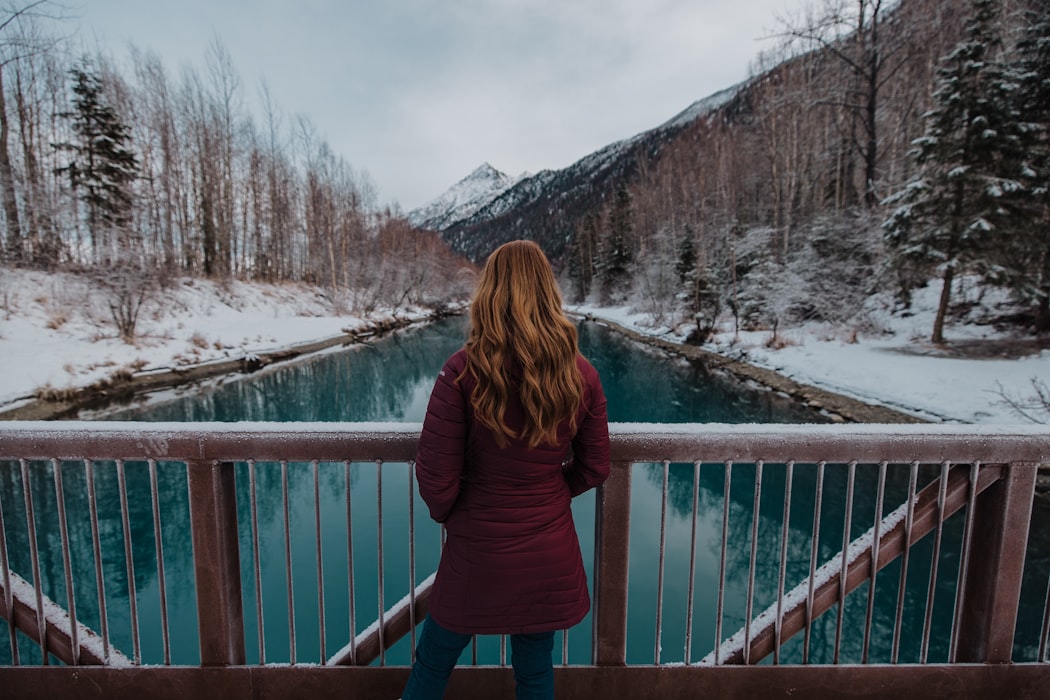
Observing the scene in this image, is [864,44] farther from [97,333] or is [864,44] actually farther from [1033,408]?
[97,333]

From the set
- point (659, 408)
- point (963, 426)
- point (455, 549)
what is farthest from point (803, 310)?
point (455, 549)

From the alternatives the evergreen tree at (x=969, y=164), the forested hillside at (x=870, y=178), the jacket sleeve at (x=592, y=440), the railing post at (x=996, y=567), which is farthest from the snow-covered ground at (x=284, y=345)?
the jacket sleeve at (x=592, y=440)

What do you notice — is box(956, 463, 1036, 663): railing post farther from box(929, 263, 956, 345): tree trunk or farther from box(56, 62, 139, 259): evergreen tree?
box(56, 62, 139, 259): evergreen tree

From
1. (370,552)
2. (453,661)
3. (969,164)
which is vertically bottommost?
(370,552)

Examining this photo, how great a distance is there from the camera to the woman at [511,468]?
1.35m

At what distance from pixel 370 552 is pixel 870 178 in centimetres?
2393

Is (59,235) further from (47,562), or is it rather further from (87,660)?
(87,660)

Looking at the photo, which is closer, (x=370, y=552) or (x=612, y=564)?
(x=612, y=564)

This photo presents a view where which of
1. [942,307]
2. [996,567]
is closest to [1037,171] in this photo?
[942,307]

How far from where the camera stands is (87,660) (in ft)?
6.31

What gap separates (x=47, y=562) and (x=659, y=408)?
11817 millimetres

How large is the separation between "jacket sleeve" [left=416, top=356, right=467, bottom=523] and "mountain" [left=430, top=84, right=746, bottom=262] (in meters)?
77.3

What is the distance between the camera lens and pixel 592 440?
152 cm

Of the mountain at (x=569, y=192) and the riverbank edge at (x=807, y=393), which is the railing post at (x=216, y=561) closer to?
the riverbank edge at (x=807, y=393)
